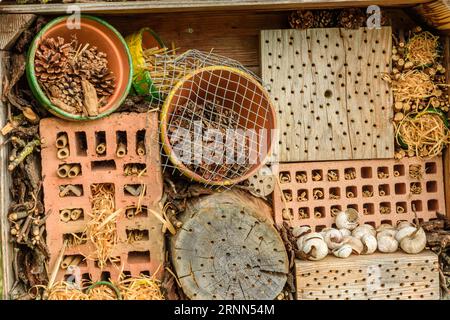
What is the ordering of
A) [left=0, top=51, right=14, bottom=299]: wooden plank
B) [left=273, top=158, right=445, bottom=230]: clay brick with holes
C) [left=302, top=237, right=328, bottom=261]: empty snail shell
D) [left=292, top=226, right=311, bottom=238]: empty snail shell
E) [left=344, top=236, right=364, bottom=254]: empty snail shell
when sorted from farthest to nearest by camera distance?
[left=273, top=158, right=445, bottom=230]: clay brick with holes, [left=292, top=226, right=311, bottom=238]: empty snail shell, [left=344, top=236, right=364, bottom=254]: empty snail shell, [left=302, top=237, right=328, bottom=261]: empty snail shell, [left=0, top=51, right=14, bottom=299]: wooden plank

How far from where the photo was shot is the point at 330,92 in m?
4.24

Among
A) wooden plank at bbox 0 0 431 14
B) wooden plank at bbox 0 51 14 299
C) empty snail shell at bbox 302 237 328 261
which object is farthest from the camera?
empty snail shell at bbox 302 237 328 261

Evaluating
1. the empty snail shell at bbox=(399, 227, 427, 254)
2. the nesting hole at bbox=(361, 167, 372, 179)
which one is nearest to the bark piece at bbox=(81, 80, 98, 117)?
the nesting hole at bbox=(361, 167, 372, 179)

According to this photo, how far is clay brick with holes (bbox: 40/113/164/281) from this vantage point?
12.4 feet

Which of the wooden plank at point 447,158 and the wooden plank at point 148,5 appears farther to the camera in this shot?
the wooden plank at point 447,158

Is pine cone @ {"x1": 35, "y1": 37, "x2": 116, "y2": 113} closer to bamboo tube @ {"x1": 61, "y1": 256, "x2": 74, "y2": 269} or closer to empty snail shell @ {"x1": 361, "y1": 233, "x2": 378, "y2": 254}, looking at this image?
bamboo tube @ {"x1": 61, "y1": 256, "x2": 74, "y2": 269}

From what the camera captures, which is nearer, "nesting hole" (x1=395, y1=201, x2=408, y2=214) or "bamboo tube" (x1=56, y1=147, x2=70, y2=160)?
"bamboo tube" (x1=56, y1=147, x2=70, y2=160)

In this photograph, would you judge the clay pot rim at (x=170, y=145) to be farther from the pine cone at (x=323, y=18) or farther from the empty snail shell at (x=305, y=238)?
the pine cone at (x=323, y=18)

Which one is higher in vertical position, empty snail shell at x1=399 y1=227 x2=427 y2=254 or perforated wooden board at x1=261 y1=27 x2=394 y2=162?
perforated wooden board at x1=261 y1=27 x2=394 y2=162

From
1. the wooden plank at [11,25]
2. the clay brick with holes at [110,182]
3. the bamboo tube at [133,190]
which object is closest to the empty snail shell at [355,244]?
the clay brick with holes at [110,182]

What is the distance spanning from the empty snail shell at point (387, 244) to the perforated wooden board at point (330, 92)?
1.77 feet

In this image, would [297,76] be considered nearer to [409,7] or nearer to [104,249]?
Answer: [409,7]

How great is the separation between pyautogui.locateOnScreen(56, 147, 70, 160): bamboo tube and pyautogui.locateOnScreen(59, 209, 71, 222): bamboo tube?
31cm

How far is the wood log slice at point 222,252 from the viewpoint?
3.71 metres
